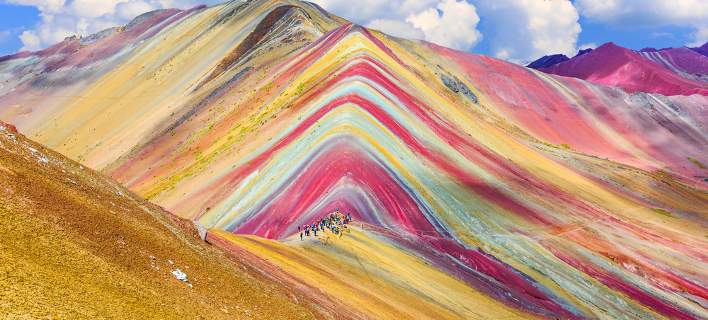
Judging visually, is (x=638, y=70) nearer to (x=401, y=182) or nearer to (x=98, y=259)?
(x=401, y=182)

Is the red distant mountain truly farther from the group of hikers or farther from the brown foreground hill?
the brown foreground hill

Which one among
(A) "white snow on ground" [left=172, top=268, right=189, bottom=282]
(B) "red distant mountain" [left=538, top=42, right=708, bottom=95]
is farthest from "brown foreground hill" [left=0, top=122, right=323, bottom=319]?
(B) "red distant mountain" [left=538, top=42, right=708, bottom=95]

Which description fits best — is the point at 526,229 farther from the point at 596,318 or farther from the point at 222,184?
the point at 222,184

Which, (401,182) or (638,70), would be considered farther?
(638,70)

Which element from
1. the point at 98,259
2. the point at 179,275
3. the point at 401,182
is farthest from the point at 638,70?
the point at 98,259

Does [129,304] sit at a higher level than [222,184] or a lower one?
lower

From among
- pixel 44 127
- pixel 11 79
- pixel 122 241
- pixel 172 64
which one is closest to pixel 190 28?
pixel 172 64
